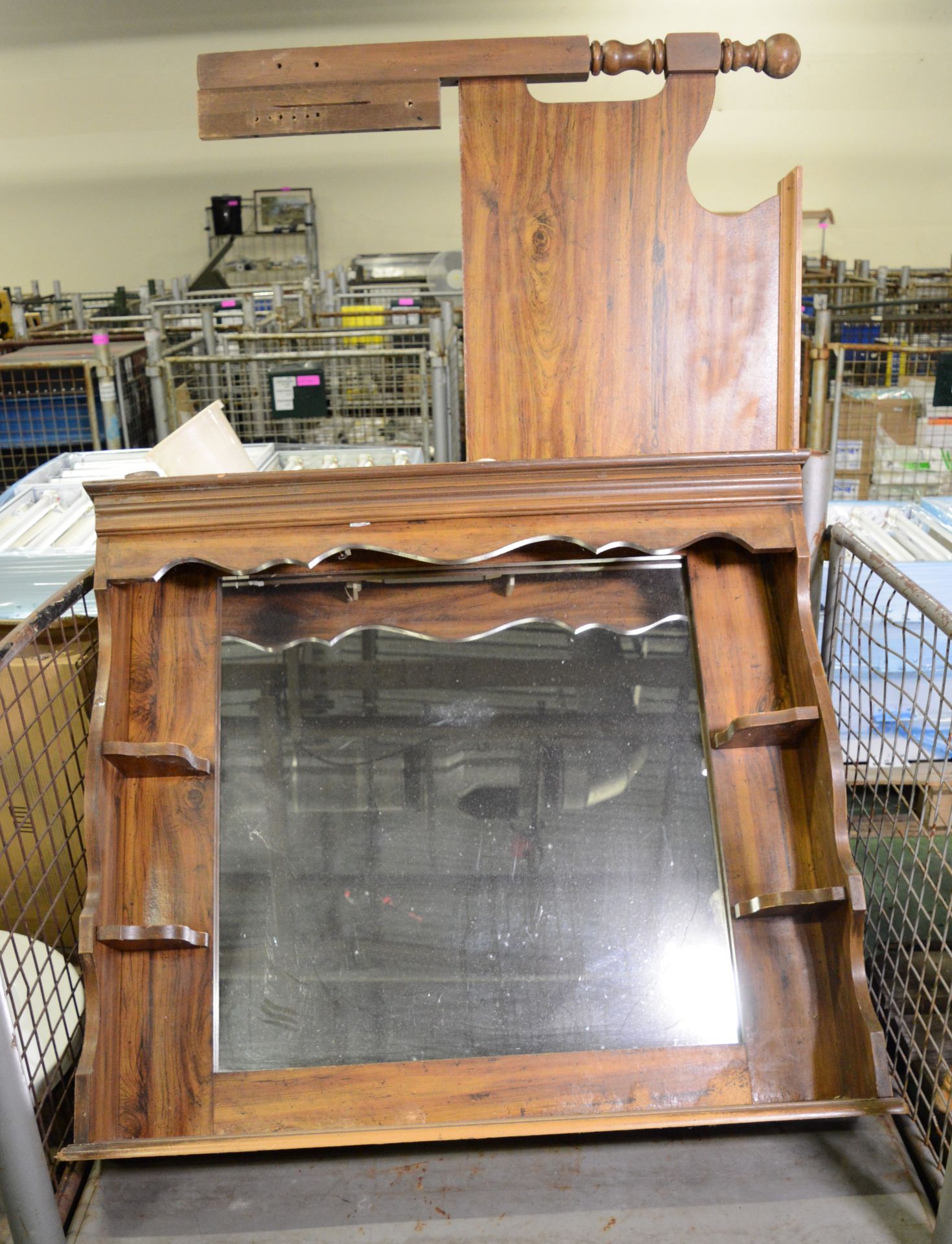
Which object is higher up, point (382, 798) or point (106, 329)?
point (106, 329)

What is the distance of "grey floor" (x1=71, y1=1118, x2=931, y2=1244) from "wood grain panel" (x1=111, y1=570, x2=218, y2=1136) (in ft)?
0.26

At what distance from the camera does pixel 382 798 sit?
53.0 inches

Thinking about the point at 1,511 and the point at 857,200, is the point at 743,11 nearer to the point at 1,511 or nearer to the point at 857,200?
the point at 857,200

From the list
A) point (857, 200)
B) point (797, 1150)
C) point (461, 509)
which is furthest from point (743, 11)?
point (797, 1150)

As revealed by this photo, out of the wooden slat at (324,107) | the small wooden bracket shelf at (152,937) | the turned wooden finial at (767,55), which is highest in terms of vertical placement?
the turned wooden finial at (767,55)

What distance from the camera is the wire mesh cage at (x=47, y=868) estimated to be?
A: 3.90ft

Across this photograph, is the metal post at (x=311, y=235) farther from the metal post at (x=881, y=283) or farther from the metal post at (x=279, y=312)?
the metal post at (x=881, y=283)

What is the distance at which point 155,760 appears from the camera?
127 cm

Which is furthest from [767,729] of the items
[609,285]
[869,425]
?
[869,425]

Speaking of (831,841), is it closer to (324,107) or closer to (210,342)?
(324,107)

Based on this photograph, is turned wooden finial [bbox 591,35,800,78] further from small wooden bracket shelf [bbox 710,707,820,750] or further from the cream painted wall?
the cream painted wall

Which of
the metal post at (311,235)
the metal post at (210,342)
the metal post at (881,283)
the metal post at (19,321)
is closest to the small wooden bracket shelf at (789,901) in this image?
the metal post at (210,342)

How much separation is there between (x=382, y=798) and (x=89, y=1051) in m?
0.45

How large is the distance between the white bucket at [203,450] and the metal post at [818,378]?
7.47 feet
